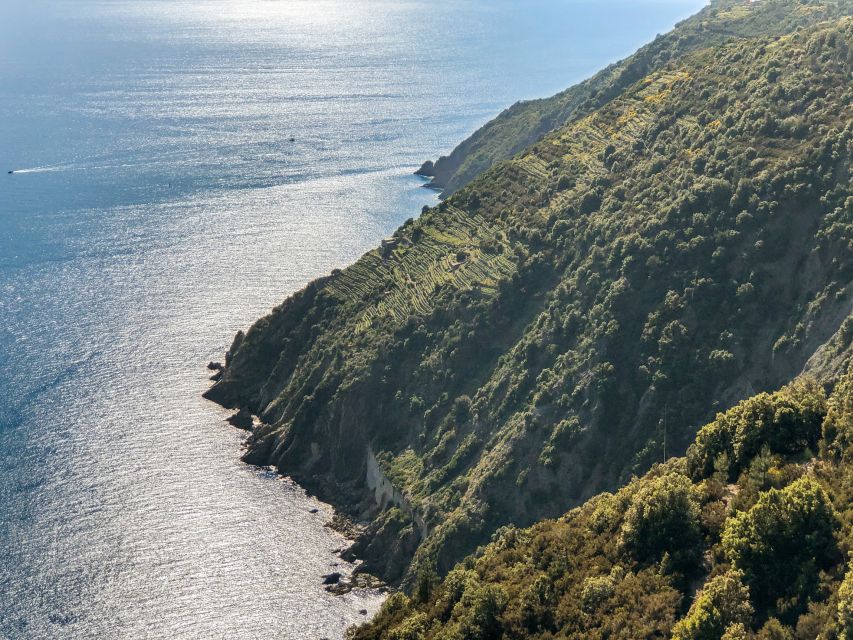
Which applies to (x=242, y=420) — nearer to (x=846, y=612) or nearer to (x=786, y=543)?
(x=786, y=543)

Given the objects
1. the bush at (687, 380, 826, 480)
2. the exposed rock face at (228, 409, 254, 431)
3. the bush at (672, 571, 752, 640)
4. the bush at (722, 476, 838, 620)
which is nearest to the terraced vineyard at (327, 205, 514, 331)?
the exposed rock face at (228, 409, 254, 431)

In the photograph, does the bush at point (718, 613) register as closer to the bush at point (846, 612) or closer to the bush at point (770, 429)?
the bush at point (846, 612)

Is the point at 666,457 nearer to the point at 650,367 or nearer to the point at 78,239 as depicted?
the point at 650,367

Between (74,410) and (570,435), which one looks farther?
(74,410)

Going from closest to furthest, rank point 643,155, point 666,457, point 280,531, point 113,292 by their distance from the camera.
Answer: point 666,457
point 280,531
point 643,155
point 113,292

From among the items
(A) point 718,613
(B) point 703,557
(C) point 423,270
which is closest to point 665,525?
(B) point 703,557

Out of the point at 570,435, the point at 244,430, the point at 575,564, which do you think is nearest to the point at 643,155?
the point at 570,435
